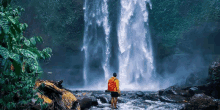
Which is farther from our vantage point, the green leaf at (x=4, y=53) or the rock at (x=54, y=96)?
the rock at (x=54, y=96)

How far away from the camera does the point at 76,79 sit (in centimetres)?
2702

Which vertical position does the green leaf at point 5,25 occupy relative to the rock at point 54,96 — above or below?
above

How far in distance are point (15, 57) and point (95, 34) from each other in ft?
80.1

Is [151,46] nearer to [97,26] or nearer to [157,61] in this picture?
[157,61]

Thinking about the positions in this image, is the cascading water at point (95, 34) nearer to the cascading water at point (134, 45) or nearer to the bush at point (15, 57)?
the cascading water at point (134, 45)

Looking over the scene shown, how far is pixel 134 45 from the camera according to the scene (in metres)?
23.7

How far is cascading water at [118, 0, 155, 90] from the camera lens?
22.8 m

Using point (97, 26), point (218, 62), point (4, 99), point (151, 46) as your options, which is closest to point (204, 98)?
point (218, 62)

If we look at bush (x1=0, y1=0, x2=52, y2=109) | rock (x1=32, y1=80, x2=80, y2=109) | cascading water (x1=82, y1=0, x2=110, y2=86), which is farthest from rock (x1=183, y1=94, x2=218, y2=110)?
cascading water (x1=82, y1=0, x2=110, y2=86)

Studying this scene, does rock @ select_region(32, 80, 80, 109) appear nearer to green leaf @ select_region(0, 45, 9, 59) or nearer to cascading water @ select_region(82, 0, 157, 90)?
green leaf @ select_region(0, 45, 9, 59)

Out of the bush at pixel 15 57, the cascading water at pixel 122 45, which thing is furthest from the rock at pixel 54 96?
the cascading water at pixel 122 45

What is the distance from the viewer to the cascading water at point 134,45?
2275 cm

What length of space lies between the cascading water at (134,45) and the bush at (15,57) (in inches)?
783

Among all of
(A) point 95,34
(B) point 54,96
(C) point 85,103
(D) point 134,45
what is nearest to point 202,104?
(C) point 85,103
